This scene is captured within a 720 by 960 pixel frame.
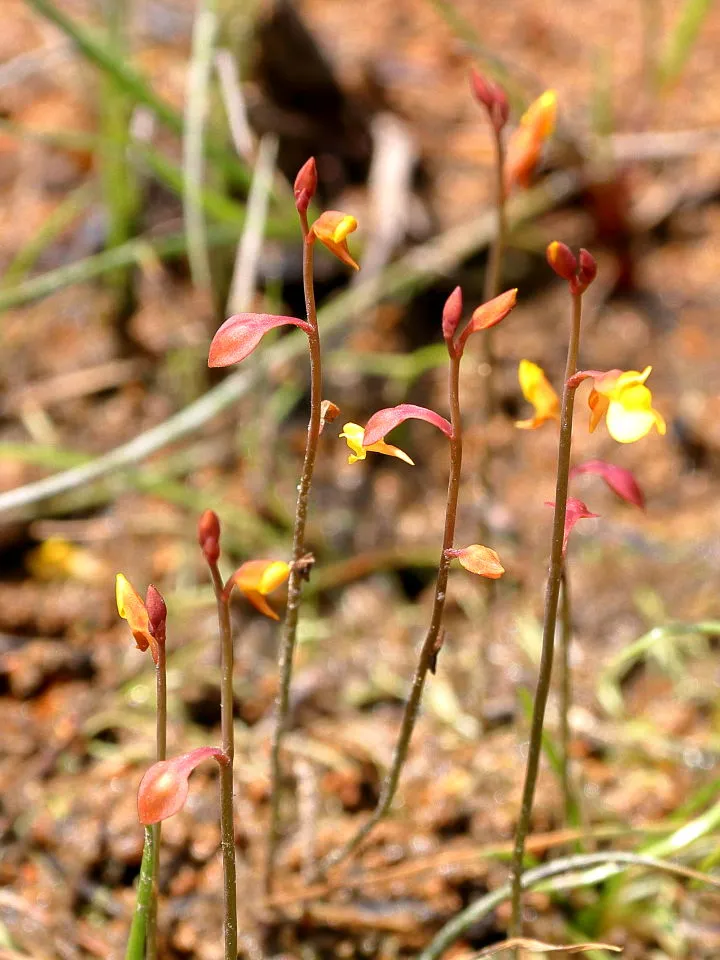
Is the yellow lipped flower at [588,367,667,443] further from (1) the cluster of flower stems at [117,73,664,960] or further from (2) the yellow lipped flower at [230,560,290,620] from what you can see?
(2) the yellow lipped flower at [230,560,290,620]

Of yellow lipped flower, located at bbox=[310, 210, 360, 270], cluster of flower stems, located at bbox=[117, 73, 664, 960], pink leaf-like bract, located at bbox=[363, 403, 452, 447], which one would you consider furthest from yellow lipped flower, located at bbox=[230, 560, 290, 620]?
yellow lipped flower, located at bbox=[310, 210, 360, 270]

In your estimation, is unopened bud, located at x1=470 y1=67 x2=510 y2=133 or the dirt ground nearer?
unopened bud, located at x1=470 y1=67 x2=510 y2=133

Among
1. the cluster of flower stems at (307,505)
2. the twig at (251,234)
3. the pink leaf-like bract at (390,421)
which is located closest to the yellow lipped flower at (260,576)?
the cluster of flower stems at (307,505)

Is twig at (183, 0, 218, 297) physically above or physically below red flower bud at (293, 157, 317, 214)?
below

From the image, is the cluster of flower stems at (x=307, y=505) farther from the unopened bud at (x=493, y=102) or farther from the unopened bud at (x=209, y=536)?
the unopened bud at (x=493, y=102)

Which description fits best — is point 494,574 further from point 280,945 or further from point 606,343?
point 606,343

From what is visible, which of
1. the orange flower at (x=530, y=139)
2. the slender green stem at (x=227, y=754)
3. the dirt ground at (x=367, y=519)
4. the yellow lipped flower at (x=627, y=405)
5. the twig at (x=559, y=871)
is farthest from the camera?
the dirt ground at (x=367, y=519)

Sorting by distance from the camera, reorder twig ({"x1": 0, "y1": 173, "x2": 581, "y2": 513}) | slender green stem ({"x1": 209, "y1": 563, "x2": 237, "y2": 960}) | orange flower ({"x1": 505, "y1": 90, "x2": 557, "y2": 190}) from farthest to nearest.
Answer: twig ({"x1": 0, "y1": 173, "x2": 581, "y2": 513}) < orange flower ({"x1": 505, "y1": 90, "x2": 557, "y2": 190}) < slender green stem ({"x1": 209, "y1": 563, "x2": 237, "y2": 960})

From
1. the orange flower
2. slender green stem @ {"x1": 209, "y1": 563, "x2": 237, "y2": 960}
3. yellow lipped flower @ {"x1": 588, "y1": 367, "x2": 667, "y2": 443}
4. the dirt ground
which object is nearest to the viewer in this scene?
yellow lipped flower @ {"x1": 588, "y1": 367, "x2": 667, "y2": 443}
